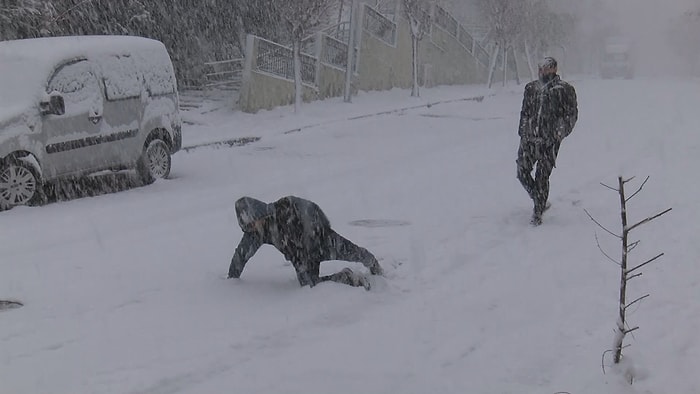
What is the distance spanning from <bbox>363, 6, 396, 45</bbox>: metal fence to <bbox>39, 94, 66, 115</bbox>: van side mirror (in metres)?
21.5

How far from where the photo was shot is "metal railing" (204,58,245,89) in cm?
2583

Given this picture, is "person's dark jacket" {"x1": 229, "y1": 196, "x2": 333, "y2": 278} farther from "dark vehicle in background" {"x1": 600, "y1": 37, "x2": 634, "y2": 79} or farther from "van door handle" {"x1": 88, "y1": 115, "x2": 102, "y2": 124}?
"dark vehicle in background" {"x1": 600, "y1": 37, "x2": 634, "y2": 79}

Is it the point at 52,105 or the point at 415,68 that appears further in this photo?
the point at 415,68

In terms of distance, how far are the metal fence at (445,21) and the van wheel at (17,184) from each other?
30.4 metres

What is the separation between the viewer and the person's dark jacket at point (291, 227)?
636cm

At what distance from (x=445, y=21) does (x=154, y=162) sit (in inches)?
1168

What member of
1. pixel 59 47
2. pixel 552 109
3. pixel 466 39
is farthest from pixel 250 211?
pixel 466 39

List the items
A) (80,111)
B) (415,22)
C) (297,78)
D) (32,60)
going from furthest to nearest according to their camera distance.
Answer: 1. (415,22)
2. (297,78)
3. (80,111)
4. (32,60)

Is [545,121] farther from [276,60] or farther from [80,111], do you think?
[276,60]

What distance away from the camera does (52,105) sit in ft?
36.0

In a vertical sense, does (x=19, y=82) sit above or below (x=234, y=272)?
above

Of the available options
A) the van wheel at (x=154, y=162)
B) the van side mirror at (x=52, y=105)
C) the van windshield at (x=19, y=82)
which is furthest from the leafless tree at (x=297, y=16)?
the van side mirror at (x=52, y=105)

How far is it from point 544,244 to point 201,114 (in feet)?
52.7

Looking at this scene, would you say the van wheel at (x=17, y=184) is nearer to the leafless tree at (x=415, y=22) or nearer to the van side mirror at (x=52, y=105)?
the van side mirror at (x=52, y=105)
